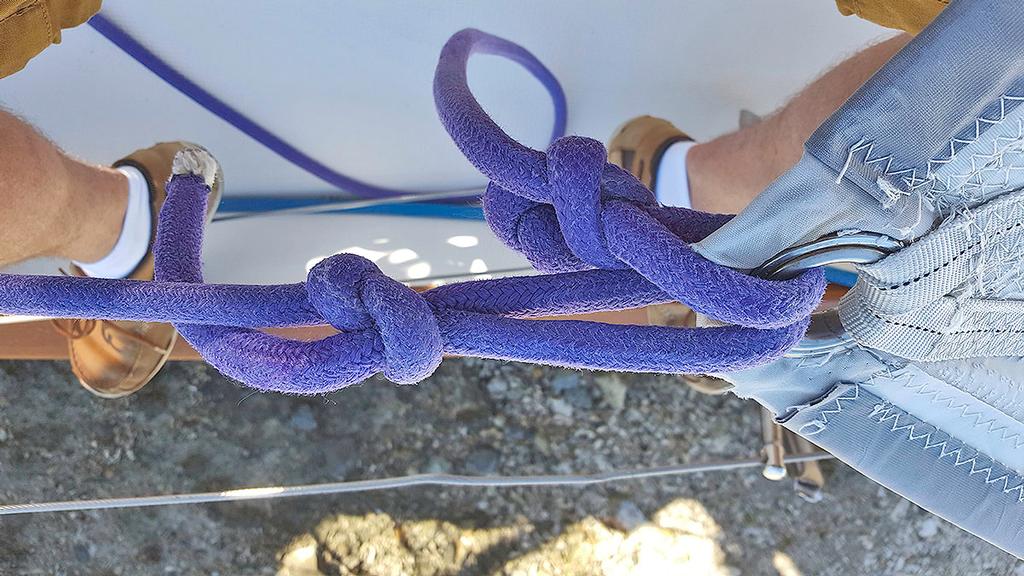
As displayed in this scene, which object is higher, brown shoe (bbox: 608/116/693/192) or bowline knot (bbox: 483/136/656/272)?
bowline knot (bbox: 483/136/656/272)

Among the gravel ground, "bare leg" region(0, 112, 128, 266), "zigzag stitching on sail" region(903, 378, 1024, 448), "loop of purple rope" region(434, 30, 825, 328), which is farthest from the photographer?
the gravel ground

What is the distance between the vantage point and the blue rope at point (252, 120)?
2.84ft

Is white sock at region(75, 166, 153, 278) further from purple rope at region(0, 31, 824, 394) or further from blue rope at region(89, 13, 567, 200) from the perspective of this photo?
purple rope at region(0, 31, 824, 394)

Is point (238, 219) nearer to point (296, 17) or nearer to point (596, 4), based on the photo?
point (296, 17)

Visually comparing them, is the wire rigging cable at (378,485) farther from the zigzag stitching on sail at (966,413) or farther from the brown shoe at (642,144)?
the zigzag stitching on sail at (966,413)

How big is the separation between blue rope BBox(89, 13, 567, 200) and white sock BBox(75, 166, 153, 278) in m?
0.13

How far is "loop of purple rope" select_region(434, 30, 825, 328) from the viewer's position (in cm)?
43

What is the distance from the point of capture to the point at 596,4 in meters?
0.91

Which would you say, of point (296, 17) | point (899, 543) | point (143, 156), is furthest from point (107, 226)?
point (899, 543)

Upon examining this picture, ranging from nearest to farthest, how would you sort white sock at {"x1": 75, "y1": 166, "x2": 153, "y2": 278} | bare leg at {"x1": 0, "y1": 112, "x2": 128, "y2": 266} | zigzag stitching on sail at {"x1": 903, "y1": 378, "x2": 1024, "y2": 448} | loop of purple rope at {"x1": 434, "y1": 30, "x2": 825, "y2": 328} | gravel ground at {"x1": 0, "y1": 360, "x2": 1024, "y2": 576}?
loop of purple rope at {"x1": 434, "y1": 30, "x2": 825, "y2": 328} → zigzag stitching on sail at {"x1": 903, "y1": 378, "x2": 1024, "y2": 448} → bare leg at {"x1": 0, "y1": 112, "x2": 128, "y2": 266} → white sock at {"x1": 75, "y1": 166, "x2": 153, "y2": 278} → gravel ground at {"x1": 0, "y1": 360, "x2": 1024, "y2": 576}

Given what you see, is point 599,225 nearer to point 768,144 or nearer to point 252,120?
point 768,144

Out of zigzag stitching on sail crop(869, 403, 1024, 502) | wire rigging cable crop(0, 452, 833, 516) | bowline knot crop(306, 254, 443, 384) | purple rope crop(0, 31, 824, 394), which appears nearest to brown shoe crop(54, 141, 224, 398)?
wire rigging cable crop(0, 452, 833, 516)

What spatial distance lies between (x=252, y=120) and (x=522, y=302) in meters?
0.60

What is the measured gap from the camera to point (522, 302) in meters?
0.48
